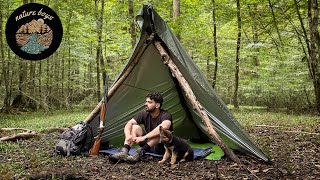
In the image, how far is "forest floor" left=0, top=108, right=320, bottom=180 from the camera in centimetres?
404

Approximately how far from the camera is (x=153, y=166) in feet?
15.3

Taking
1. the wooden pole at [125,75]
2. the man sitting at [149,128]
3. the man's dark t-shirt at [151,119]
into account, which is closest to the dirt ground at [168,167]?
the man sitting at [149,128]

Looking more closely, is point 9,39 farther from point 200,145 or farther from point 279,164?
point 279,164

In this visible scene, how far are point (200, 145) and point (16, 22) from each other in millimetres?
4589

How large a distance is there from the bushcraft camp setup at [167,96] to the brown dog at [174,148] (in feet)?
1.58

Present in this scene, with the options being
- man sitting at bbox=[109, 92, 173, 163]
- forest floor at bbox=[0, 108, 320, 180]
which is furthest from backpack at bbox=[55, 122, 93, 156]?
man sitting at bbox=[109, 92, 173, 163]

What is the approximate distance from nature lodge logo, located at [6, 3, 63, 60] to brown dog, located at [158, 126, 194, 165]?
3320 mm

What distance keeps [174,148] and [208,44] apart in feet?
40.8

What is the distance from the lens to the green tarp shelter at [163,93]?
17.3 feet

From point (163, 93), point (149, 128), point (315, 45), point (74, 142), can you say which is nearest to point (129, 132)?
point (149, 128)

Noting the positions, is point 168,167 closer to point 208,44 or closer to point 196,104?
point 196,104

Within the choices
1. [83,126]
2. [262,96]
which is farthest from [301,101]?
[83,126]

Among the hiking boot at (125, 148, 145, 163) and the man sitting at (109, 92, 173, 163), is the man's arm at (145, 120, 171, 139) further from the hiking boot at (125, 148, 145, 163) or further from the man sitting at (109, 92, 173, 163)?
the hiking boot at (125, 148, 145, 163)

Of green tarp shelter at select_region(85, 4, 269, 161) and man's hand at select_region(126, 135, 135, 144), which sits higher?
green tarp shelter at select_region(85, 4, 269, 161)
